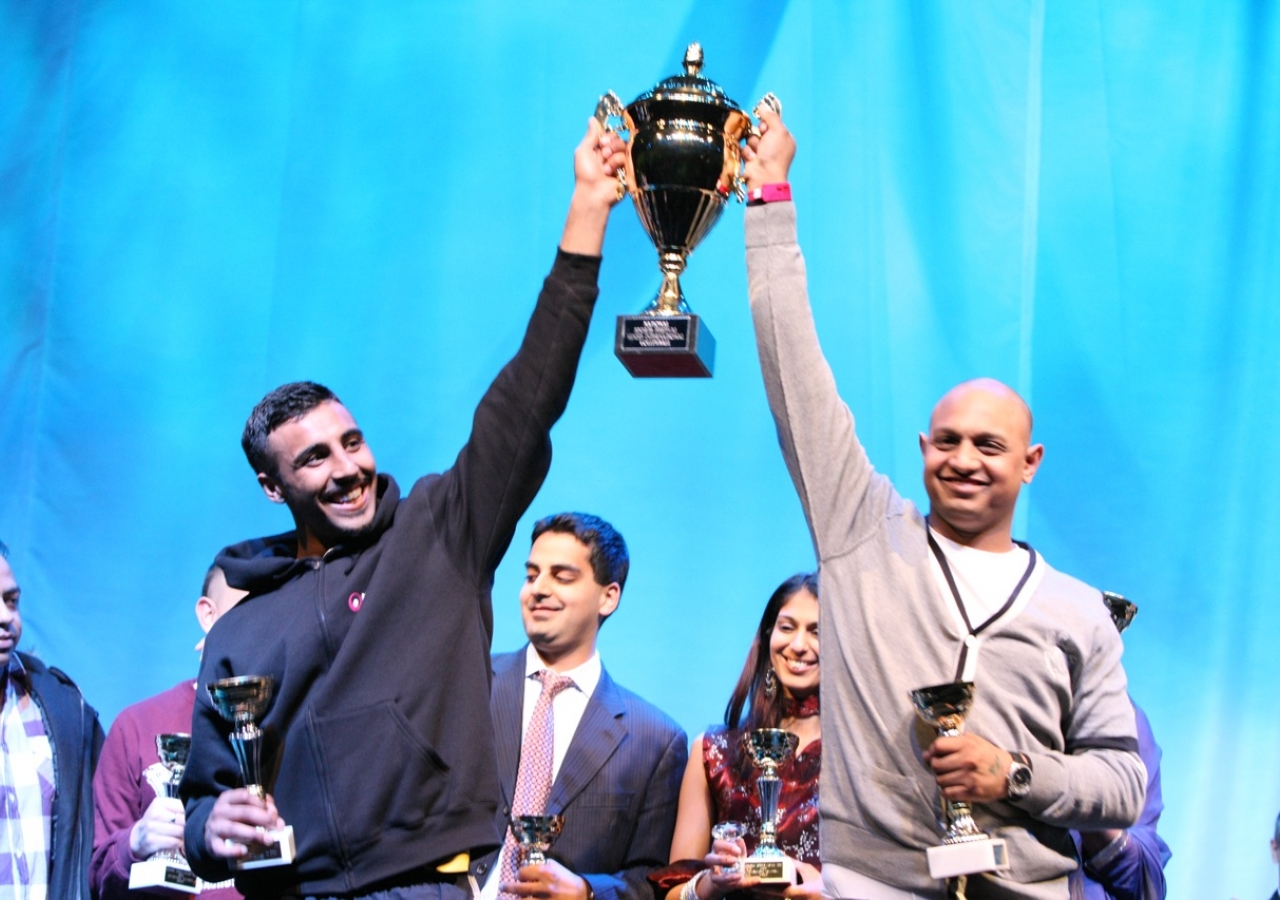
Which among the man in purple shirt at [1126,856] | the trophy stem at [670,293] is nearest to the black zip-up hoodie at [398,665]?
the trophy stem at [670,293]

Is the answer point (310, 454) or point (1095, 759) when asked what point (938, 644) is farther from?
point (310, 454)

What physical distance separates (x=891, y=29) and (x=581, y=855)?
96.6 inches

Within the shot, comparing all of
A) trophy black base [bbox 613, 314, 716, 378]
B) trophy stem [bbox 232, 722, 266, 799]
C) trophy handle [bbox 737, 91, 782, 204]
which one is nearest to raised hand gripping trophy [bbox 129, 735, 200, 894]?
trophy stem [bbox 232, 722, 266, 799]

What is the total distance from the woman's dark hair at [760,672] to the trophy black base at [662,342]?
0.82m

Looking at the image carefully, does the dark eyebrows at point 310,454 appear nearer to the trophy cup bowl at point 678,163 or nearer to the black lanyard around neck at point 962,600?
the trophy cup bowl at point 678,163

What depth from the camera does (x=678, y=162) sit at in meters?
2.68

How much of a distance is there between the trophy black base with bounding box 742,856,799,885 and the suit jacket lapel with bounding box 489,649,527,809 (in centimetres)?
62

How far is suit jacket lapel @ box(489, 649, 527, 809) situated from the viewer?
3.19 meters

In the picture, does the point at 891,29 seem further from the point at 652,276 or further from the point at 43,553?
the point at 43,553

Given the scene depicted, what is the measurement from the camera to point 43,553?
4.63 metres

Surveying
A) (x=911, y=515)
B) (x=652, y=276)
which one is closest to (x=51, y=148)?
(x=652, y=276)

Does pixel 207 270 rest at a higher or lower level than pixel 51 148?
lower

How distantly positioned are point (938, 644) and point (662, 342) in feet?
2.28

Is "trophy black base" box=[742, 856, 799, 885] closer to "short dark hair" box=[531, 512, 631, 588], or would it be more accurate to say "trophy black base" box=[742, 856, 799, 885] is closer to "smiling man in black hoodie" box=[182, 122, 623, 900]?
"smiling man in black hoodie" box=[182, 122, 623, 900]
